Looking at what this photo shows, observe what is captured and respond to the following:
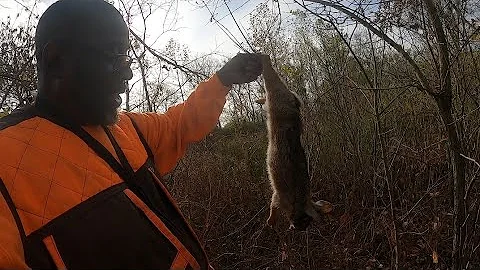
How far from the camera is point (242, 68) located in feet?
7.16

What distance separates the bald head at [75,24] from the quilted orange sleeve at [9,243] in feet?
2.03

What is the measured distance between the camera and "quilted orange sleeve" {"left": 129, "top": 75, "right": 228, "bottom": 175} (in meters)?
2.14

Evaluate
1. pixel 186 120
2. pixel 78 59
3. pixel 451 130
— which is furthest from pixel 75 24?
pixel 451 130

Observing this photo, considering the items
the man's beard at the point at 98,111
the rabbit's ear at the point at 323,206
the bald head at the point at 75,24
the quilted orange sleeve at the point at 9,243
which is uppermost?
the bald head at the point at 75,24

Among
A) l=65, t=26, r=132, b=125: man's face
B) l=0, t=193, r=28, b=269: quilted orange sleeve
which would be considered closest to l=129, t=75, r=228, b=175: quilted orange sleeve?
l=65, t=26, r=132, b=125: man's face

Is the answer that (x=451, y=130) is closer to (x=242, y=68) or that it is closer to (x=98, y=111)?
(x=242, y=68)

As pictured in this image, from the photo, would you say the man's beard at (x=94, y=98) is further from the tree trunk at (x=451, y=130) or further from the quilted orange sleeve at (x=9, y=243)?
the tree trunk at (x=451, y=130)

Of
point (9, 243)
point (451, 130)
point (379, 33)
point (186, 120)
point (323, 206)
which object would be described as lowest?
point (323, 206)

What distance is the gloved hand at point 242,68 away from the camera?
7.16ft

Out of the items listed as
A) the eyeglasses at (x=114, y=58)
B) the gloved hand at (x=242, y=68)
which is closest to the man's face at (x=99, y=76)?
the eyeglasses at (x=114, y=58)

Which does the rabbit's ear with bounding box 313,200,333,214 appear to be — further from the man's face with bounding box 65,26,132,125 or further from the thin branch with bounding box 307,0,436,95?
the thin branch with bounding box 307,0,436,95

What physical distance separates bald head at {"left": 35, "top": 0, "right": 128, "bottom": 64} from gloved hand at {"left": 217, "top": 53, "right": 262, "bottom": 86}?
665 millimetres

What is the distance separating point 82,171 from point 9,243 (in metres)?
0.33

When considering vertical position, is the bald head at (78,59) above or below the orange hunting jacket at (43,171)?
above
